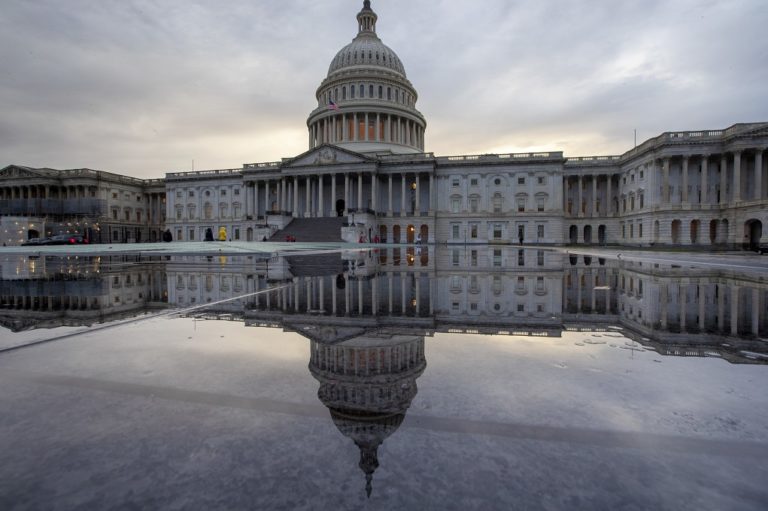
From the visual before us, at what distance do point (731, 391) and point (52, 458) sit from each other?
12.7ft

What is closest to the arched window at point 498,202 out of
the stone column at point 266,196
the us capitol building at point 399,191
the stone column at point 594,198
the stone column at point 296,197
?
the us capitol building at point 399,191

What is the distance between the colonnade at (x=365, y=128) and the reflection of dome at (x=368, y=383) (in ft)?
238

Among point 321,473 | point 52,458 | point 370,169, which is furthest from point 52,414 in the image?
point 370,169

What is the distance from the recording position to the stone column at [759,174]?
48.2 metres

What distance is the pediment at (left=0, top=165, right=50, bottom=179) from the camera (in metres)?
75.5

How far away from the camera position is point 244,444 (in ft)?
6.28

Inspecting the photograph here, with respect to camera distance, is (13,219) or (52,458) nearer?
(52,458)

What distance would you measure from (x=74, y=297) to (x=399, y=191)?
201 ft

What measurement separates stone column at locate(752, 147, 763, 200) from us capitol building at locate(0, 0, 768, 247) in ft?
0.84

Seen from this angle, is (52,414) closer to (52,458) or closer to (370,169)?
(52,458)

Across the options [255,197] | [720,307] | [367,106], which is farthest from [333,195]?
[720,307]

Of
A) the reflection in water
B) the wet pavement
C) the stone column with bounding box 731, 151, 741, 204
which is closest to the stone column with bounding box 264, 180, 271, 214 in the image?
the stone column with bounding box 731, 151, 741, 204

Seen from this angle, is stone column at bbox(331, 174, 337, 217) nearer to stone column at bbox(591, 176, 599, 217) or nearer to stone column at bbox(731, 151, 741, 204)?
stone column at bbox(591, 176, 599, 217)

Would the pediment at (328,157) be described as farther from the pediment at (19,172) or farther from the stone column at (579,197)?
the pediment at (19,172)
